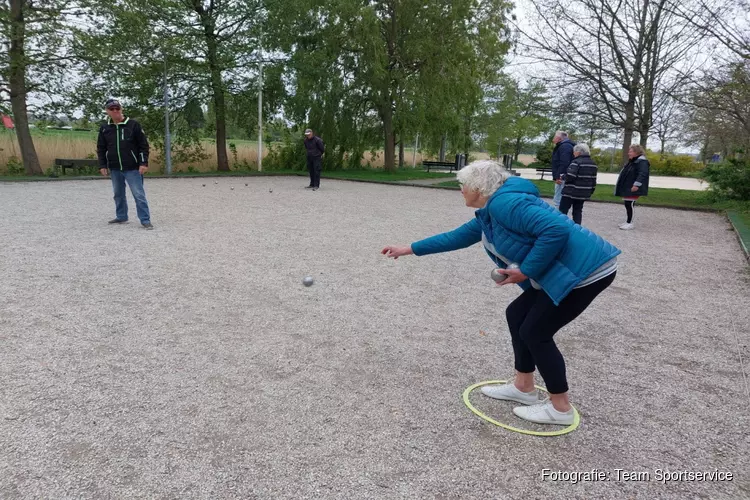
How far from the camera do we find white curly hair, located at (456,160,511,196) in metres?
2.58

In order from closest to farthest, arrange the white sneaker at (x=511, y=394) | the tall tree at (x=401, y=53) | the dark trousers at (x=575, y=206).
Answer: the white sneaker at (x=511, y=394), the dark trousers at (x=575, y=206), the tall tree at (x=401, y=53)

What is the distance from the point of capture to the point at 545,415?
9.27 feet

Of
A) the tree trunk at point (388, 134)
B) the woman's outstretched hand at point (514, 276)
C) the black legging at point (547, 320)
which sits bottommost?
the black legging at point (547, 320)

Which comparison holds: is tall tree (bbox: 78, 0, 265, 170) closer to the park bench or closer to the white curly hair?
the park bench

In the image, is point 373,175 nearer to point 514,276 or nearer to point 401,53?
point 401,53

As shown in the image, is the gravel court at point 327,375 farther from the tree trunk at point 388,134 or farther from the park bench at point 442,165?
the park bench at point 442,165

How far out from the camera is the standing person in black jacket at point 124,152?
782 cm

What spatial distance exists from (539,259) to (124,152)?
7442 mm

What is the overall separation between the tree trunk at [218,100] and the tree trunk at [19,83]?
649 cm

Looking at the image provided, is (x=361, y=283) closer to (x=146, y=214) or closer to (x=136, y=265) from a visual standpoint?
(x=136, y=265)

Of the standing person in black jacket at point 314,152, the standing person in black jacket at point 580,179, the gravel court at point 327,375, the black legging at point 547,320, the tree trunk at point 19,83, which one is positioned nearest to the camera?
the gravel court at point 327,375

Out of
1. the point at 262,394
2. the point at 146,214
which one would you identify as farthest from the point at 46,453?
the point at 146,214

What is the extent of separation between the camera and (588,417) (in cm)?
292

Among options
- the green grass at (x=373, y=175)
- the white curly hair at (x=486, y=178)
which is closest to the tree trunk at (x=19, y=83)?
the green grass at (x=373, y=175)
